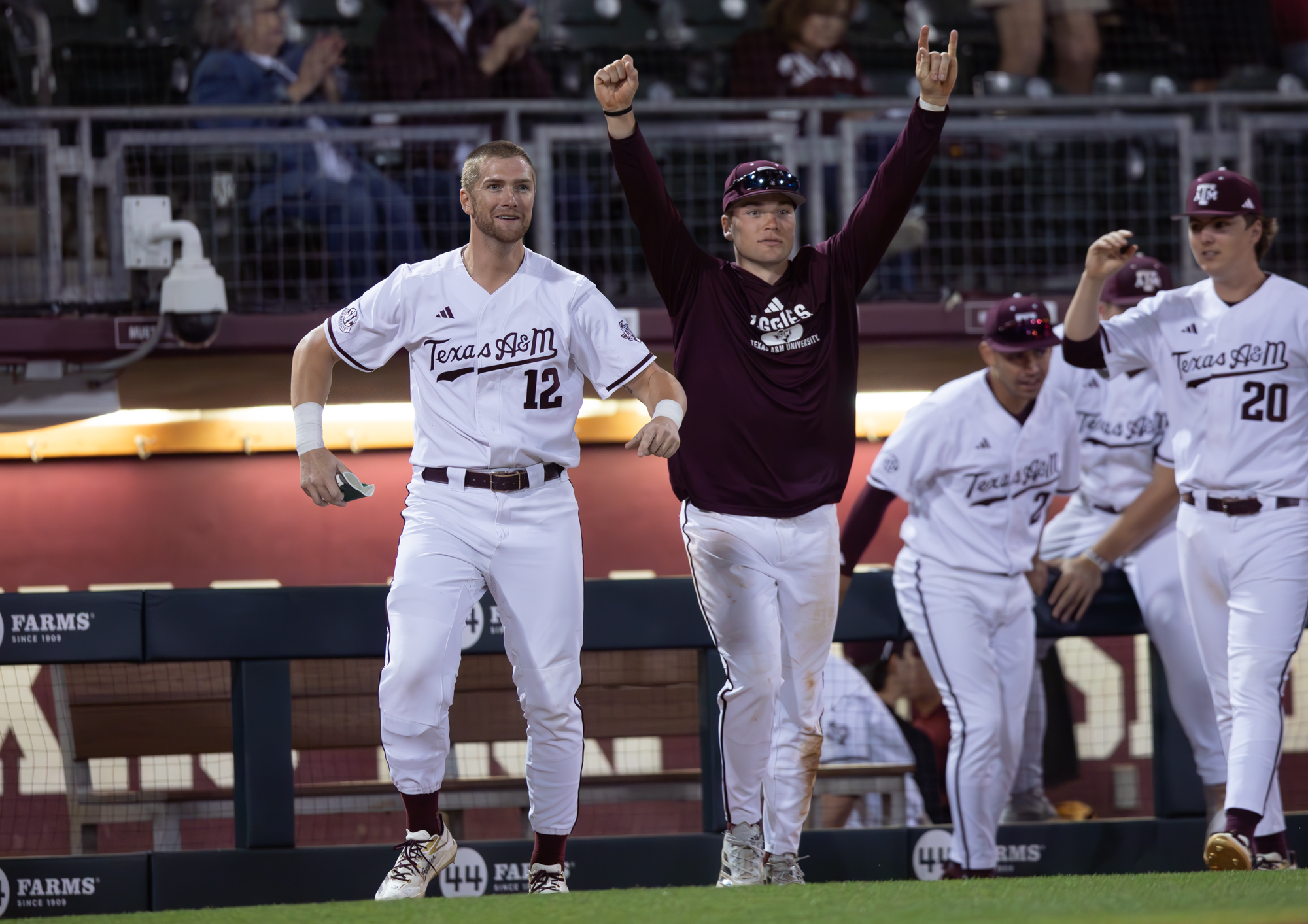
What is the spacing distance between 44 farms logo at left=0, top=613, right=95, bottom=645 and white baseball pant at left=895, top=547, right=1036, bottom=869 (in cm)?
233

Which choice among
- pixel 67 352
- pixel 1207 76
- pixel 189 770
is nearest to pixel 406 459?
pixel 67 352

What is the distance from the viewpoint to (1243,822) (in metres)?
3.64

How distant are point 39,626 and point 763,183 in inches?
90.6

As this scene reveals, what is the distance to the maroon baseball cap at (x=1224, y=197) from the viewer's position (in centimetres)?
390

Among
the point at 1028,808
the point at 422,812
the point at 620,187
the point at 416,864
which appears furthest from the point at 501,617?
the point at 620,187

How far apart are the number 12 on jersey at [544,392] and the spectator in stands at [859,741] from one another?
1.76m

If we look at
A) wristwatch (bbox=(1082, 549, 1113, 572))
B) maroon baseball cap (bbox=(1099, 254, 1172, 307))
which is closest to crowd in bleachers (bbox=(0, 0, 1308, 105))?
maroon baseball cap (bbox=(1099, 254, 1172, 307))

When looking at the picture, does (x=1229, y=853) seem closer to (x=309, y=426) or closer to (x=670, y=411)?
(x=670, y=411)

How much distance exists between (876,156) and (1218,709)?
3038 mm

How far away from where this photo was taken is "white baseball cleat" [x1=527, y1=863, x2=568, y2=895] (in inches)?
129

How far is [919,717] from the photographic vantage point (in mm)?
4969

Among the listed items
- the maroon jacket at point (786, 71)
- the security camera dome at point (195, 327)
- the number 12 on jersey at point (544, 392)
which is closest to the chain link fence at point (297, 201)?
the security camera dome at point (195, 327)

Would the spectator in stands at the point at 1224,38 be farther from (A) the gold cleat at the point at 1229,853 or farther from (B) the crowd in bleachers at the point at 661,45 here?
(A) the gold cleat at the point at 1229,853

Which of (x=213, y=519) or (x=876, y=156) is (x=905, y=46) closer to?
(x=876, y=156)
